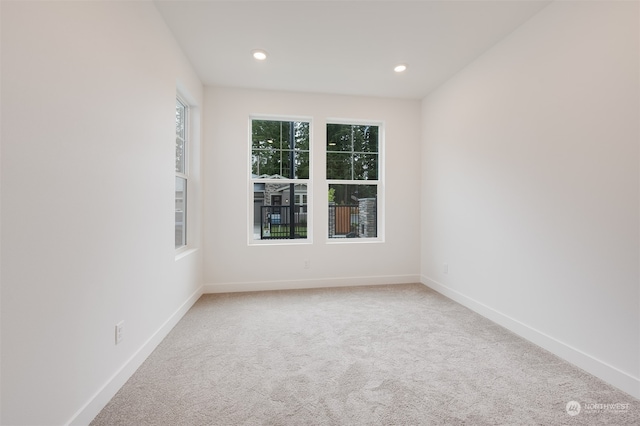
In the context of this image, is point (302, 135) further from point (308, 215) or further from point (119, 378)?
point (119, 378)

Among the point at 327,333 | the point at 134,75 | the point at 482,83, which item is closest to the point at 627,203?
the point at 482,83

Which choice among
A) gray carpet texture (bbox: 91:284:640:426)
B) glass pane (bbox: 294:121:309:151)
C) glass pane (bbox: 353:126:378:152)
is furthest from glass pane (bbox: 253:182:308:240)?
gray carpet texture (bbox: 91:284:640:426)

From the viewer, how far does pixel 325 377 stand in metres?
1.85

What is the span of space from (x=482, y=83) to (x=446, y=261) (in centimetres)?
200

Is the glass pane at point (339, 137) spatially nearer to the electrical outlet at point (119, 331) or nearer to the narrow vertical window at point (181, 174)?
the narrow vertical window at point (181, 174)

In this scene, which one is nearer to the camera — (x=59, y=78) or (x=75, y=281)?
(x=59, y=78)

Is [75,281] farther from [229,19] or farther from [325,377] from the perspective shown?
[229,19]

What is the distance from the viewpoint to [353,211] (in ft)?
13.7

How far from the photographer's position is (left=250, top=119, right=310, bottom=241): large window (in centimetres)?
389

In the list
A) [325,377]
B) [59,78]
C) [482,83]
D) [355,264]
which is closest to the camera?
[59,78]

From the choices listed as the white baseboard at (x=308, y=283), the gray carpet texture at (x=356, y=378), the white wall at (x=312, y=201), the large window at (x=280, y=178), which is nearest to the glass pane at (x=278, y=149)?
the large window at (x=280, y=178)

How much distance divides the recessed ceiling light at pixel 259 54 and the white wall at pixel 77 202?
34.3 inches

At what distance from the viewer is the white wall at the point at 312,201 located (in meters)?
3.65

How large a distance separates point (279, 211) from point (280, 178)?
1.48ft
